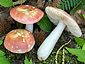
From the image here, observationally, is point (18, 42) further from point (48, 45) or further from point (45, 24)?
point (45, 24)

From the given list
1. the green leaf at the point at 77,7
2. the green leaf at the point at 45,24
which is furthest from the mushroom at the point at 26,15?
the green leaf at the point at 77,7

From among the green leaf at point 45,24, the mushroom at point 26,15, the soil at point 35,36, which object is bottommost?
the soil at point 35,36

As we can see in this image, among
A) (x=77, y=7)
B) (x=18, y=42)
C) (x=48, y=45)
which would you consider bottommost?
(x=48, y=45)

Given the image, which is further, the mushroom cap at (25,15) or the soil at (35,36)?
the soil at (35,36)

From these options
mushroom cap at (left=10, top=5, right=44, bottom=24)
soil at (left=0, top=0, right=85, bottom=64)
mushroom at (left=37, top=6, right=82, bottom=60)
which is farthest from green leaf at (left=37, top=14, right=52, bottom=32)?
mushroom cap at (left=10, top=5, right=44, bottom=24)

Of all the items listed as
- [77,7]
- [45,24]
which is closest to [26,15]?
[45,24]

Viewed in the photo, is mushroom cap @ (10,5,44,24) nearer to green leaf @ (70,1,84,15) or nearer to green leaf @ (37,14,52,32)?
green leaf @ (37,14,52,32)

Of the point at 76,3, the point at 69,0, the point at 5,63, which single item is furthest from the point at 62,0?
the point at 5,63

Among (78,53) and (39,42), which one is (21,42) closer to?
(39,42)

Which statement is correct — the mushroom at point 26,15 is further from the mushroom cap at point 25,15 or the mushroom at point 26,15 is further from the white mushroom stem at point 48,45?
the white mushroom stem at point 48,45

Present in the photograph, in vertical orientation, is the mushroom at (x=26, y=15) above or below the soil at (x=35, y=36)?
above

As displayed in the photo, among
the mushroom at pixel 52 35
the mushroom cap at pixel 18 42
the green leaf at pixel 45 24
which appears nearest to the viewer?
the mushroom cap at pixel 18 42
